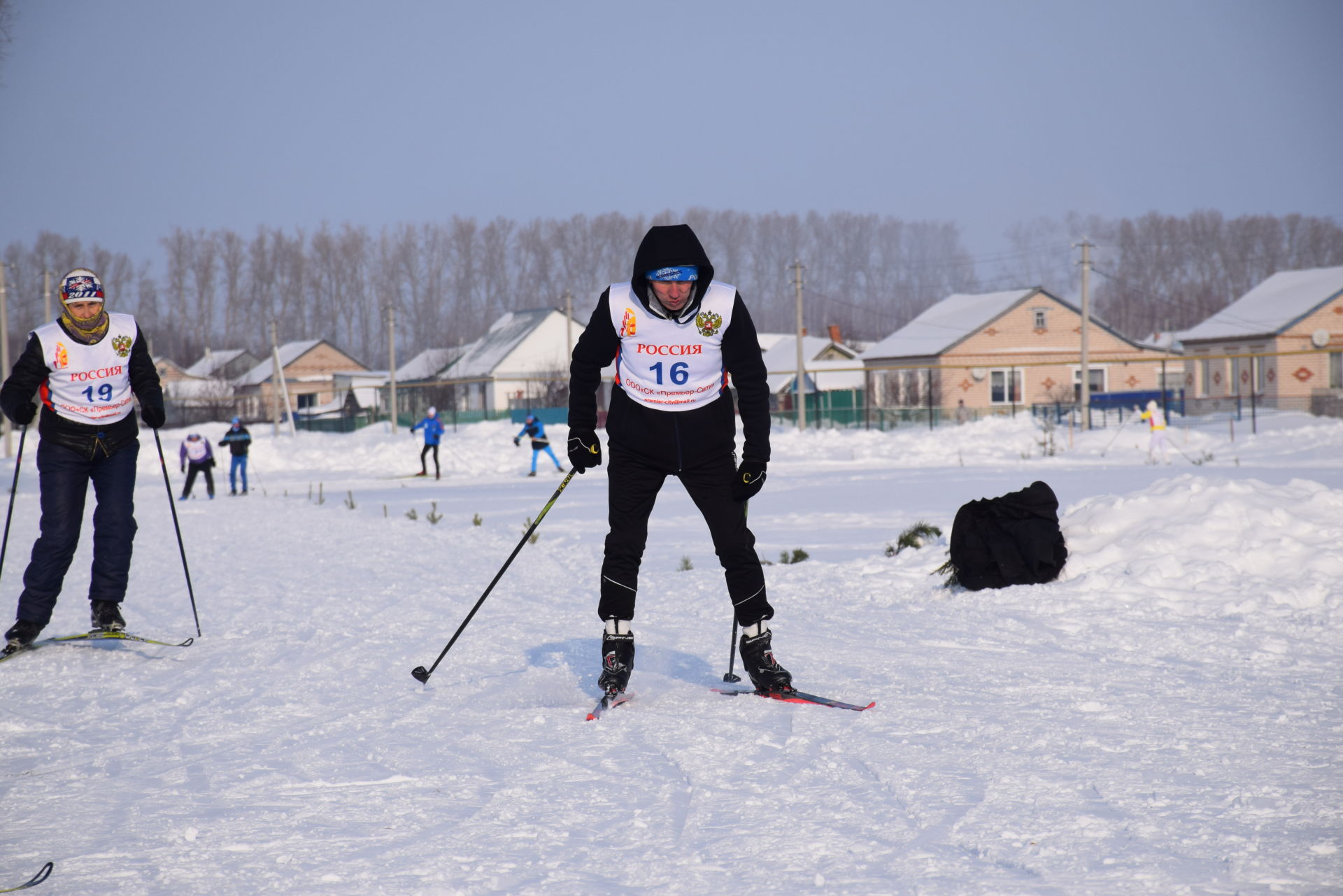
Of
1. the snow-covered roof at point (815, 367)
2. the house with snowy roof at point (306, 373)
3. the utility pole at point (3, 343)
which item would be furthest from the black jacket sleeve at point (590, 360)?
the house with snowy roof at point (306, 373)

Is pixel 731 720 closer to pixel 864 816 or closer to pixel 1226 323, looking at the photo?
pixel 864 816

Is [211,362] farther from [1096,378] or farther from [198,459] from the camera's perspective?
[198,459]

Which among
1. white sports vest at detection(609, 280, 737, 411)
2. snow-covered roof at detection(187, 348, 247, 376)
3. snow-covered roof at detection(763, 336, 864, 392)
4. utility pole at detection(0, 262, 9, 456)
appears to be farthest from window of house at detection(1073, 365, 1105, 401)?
snow-covered roof at detection(187, 348, 247, 376)

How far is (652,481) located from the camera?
14.2ft

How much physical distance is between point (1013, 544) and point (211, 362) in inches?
3403

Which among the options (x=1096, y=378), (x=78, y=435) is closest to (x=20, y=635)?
(x=78, y=435)

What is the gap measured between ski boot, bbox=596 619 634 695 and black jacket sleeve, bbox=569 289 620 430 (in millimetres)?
805

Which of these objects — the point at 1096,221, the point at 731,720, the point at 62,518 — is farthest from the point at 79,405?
the point at 1096,221

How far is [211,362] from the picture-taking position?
84.5 m

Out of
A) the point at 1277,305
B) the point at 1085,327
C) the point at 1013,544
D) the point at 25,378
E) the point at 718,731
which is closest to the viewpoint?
the point at 718,731

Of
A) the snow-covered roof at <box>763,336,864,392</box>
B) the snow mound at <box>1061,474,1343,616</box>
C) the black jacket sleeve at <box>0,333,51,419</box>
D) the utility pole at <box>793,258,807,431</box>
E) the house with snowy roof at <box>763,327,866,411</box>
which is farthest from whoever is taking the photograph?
the snow-covered roof at <box>763,336,864,392</box>

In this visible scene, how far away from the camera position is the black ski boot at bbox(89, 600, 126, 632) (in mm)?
5660

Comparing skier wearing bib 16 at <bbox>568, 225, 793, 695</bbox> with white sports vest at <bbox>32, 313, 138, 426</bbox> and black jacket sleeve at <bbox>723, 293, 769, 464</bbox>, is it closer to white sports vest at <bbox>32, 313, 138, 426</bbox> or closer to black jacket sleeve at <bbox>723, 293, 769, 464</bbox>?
black jacket sleeve at <bbox>723, 293, 769, 464</bbox>

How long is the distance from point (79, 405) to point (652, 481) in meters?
3.09
